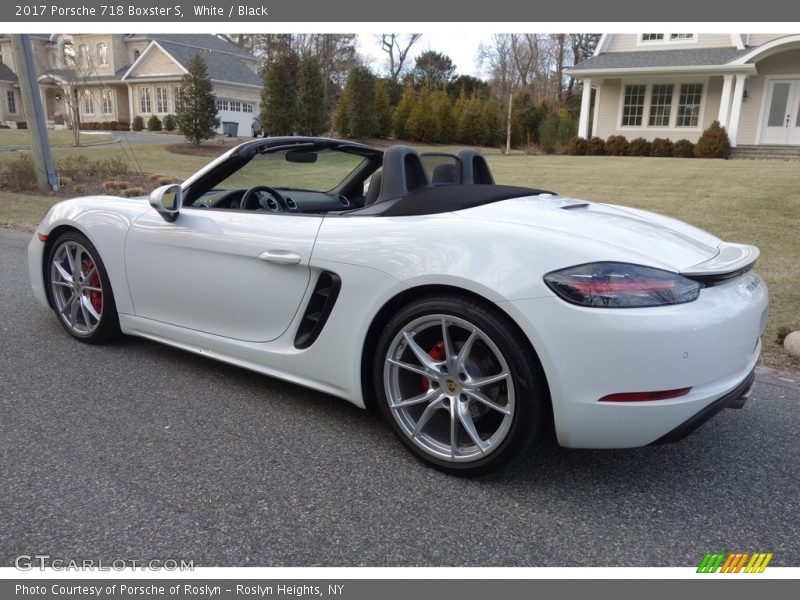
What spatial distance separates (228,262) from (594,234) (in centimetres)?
180

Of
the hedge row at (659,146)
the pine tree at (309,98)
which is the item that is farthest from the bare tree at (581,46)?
the pine tree at (309,98)

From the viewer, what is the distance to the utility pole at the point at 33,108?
38.8ft

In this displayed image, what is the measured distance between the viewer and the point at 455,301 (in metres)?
2.58

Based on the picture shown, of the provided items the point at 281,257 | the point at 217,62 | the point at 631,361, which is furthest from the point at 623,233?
the point at 217,62

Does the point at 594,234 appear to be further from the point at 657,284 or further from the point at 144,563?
the point at 144,563

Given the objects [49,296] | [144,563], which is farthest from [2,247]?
[144,563]

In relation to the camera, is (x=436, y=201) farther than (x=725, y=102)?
No

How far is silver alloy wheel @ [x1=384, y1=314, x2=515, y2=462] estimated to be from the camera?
8.49 ft

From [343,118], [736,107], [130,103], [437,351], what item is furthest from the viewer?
[130,103]

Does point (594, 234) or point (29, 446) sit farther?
point (29, 446)

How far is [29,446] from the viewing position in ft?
9.61

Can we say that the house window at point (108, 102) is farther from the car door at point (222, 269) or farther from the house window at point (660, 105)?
the car door at point (222, 269)

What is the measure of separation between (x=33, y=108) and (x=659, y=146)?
18.3 m

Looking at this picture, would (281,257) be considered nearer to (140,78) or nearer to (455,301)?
(455,301)
